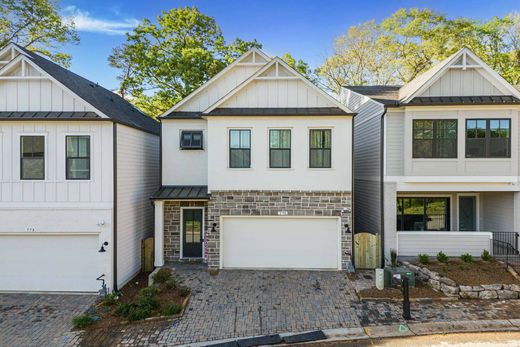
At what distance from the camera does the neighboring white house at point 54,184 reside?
9664 millimetres

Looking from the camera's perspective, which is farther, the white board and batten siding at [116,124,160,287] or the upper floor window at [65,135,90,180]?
the white board and batten siding at [116,124,160,287]

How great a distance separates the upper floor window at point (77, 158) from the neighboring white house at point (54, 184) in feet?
0.10

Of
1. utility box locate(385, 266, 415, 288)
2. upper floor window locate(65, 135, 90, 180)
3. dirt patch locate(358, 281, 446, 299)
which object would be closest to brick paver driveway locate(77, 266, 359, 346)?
dirt patch locate(358, 281, 446, 299)

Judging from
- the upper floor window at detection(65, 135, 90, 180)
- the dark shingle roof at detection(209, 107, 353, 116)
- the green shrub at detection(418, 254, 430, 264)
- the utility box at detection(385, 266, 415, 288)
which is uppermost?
the dark shingle roof at detection(209, 107, 353, 116)

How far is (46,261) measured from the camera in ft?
32.3

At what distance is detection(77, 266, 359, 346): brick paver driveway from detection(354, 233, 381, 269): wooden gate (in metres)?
1.12

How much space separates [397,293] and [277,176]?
535 cm

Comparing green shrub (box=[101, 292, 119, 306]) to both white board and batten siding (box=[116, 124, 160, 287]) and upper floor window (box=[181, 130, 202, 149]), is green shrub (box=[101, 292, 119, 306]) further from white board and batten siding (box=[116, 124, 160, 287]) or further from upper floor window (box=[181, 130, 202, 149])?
upper floor window (box=[181, 130, 202, 149])

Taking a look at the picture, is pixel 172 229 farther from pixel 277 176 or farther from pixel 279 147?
pixel 279 147

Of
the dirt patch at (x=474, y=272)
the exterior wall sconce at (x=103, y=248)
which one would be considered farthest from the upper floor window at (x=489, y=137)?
the exterior wall sconce at (x=103, y=248)

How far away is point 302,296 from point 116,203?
6799mm

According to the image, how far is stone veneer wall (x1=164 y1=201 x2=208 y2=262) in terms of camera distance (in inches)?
464

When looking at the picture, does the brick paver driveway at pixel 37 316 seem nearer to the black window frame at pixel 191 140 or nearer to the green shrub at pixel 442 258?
the black window frame at pixel 191 140

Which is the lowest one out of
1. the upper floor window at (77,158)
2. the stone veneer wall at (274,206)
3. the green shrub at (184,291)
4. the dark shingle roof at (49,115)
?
the green shrub at (184,291)
